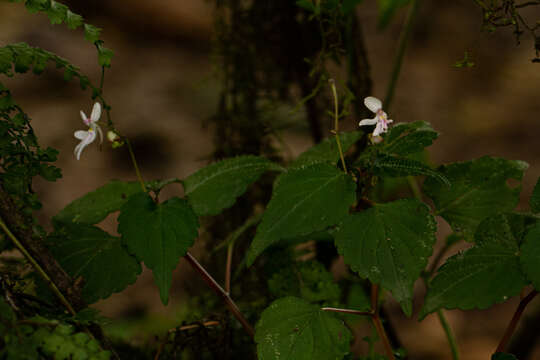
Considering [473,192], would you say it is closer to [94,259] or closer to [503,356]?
[503,356]

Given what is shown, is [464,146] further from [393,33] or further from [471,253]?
[471,253]

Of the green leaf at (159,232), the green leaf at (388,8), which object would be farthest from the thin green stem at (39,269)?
the green leaf at (388,8)

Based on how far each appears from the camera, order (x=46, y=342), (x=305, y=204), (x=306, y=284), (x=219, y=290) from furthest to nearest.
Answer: (x=306, y=284) < (x=219, y=290) < (x=305, y=204) < (x=46, y=342)

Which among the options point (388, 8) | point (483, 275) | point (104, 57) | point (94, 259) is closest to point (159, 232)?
point (94, 259)

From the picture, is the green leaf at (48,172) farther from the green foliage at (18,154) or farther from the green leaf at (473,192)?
the green leaf at (473,192)

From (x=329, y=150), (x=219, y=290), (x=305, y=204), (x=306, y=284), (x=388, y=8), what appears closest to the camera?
(x=305, y=204)

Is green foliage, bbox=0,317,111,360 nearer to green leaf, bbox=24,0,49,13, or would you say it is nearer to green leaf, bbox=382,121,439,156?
green leaf, bbox=24,0,49,13
